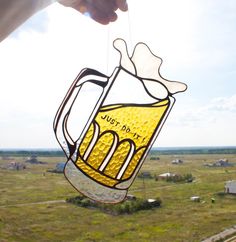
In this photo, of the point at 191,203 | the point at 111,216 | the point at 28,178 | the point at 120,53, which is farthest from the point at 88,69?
the point at 28,178

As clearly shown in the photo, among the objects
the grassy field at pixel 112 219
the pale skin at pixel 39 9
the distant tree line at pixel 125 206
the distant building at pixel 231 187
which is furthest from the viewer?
the distant building at pixel 231 187

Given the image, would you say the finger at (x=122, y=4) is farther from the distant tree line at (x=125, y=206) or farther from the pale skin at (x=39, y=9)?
the distant tree line at (x=125, y=206)

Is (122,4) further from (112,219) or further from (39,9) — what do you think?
(112,219)

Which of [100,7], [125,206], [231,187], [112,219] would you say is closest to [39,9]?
[100,7]

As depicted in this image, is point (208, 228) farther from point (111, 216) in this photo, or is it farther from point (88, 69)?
point (88, 69)

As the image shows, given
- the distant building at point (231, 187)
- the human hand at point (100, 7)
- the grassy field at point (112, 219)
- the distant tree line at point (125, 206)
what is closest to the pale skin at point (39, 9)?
the human hand at point (100, 7)

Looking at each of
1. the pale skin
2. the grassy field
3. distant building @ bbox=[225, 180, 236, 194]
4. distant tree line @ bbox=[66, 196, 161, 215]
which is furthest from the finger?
distant building @ bbox=[225, 180, 236, 194]

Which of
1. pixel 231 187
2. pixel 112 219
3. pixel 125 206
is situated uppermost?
pixel 112 219
